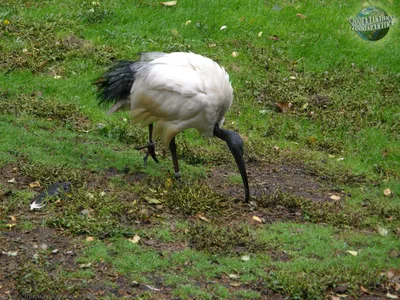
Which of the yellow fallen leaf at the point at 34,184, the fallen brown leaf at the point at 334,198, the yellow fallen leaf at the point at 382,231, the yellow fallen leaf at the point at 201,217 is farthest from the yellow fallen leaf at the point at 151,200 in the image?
the yellow fallen leaf at the point at 382,231

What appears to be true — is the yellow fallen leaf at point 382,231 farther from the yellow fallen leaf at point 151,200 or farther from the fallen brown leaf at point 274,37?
the fallen brown leaf at point 274,37

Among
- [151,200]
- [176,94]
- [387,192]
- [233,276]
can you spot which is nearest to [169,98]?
[176,94]

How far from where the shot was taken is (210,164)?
905cm

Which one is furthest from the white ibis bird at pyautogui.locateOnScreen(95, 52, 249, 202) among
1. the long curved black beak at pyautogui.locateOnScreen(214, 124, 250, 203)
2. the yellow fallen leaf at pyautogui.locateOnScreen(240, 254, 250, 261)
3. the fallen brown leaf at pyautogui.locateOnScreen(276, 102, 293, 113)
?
the fallen brown leaf at pyautogui.locateOnScreen(276, 102, 293, 113)

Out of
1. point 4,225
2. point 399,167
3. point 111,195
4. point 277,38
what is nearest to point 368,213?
point 399,167

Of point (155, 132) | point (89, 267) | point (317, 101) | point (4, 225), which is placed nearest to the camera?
point (89, 267)

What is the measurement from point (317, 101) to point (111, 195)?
4.30 m

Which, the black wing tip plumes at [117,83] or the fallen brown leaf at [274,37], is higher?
the black wing tip plumes at [117,83]

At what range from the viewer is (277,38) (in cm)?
1223

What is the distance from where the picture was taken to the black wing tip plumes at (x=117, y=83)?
27.6 feet

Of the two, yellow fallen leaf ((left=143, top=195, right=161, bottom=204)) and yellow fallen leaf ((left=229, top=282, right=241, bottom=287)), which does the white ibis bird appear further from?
yellow fallen leaf ((left=229, top=282, right=241, bottom=287))

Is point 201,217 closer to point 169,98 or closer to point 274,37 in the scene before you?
point 169,98

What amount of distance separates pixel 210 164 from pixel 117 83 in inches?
60.6

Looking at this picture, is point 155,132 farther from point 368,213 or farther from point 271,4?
point 271,4
